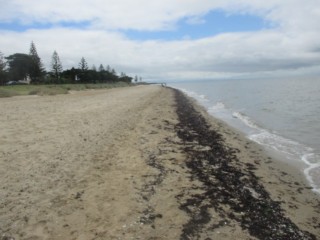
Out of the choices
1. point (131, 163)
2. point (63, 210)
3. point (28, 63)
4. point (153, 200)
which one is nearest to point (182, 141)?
point (131, 163)

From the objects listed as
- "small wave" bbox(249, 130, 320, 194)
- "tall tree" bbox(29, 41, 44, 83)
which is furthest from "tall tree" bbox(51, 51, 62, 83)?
"small wave" bbox(249, 130, 320, 194)

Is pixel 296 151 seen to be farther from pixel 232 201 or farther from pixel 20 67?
pixel 20 67

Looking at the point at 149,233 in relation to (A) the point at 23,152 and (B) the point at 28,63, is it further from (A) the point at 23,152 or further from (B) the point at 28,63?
(B) the point at 28,63

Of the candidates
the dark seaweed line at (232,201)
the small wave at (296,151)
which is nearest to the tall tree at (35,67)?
the small wave at (296,151)

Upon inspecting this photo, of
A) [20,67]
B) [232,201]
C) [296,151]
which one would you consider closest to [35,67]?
[20,67]

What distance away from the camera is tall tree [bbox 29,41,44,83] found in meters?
91.8

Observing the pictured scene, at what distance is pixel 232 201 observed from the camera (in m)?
7.07

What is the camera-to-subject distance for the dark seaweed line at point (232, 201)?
5754mm

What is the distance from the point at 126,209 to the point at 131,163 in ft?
10.6

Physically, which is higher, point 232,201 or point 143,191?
point 143,191

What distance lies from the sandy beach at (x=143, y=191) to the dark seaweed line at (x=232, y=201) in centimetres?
2

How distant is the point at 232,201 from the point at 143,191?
200cm

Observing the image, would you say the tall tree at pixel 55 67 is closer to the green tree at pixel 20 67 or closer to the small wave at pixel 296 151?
the green tree at pixel 20 67

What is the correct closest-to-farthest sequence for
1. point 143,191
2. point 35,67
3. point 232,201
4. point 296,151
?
1. point 232,201
2. point 143,191
3. point 296,151
4. point 35,67
